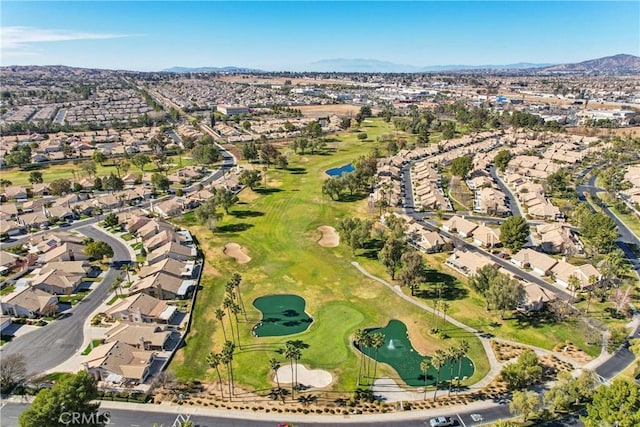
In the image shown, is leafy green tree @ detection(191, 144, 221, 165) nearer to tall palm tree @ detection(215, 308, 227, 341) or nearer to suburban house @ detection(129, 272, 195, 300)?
suburban house @ detection(129, 272, 195, 300)

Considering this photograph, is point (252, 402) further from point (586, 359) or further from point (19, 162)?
point (19, 162)

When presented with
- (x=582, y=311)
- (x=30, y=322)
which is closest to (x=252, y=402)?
(x=30, y=322)

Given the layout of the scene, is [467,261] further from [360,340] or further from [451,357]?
[360,340]

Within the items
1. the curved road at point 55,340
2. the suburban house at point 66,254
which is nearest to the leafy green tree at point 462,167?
the curved road at point 55,340

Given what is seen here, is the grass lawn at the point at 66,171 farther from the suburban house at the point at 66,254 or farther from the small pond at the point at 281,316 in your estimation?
the small pond at the point at 281,316

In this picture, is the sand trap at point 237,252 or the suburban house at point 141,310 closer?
the suburban house at point 141,310

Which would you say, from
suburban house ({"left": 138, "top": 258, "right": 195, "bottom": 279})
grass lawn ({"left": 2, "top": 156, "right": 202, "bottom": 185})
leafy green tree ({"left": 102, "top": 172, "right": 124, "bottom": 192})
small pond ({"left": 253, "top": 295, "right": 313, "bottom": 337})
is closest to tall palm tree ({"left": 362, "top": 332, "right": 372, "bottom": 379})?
small pond ({"left": 253, "top": 295, "right": 313, "bottom": 337})
